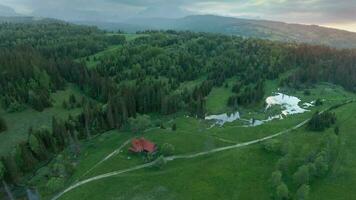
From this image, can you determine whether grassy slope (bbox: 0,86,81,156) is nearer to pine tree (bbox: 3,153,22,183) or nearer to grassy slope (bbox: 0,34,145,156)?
grassy slope (bbox: 0,34,145,156)

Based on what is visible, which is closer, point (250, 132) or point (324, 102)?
point (250, 132)

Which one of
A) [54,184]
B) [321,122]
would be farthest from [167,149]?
[321,122]

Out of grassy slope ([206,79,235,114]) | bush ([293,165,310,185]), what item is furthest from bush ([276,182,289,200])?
grassy slope ([206,79,235,114])

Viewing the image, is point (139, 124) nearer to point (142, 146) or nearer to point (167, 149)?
point (142, 146)

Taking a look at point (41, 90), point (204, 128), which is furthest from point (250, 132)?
point (41, 90)

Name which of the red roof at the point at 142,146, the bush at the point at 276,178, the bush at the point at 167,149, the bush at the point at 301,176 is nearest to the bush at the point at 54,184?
the red roof at the point at 142,146

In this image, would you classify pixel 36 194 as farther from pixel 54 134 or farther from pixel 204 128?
pixel 204 128

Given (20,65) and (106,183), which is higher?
(20,65)
